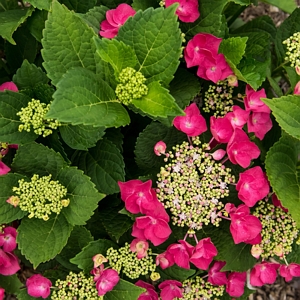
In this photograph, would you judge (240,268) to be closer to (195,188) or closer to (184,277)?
(184,277)

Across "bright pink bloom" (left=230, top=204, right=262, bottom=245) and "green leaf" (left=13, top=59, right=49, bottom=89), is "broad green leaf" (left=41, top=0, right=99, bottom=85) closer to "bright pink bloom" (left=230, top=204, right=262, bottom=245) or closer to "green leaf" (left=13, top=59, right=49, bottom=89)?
"green leaf" (left=13, top=59, right=49, bottom=89)

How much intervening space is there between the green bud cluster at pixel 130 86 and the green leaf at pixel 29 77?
1.17 feet

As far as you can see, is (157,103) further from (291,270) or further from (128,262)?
(291,270)

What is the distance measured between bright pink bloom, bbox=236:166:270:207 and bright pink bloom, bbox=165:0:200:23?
48cm

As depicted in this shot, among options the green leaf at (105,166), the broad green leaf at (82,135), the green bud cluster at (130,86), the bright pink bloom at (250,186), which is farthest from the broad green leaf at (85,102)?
the bright pink bloom at (250,186)

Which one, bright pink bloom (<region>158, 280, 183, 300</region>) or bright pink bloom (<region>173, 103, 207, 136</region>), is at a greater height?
bright pink bloom (<region>173, 103, 207, 136</region>)

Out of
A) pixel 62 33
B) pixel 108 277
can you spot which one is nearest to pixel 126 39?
pixel 62 33

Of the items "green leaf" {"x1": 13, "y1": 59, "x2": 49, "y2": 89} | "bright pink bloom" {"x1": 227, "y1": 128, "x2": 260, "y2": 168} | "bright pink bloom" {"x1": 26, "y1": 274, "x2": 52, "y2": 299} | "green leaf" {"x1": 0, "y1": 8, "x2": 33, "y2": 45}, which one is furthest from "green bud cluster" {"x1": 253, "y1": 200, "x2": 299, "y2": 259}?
"green leaf" {"x1": 0, "y1": 8, "x2": 33, "y2": 45}

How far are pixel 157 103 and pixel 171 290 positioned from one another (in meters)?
0.64

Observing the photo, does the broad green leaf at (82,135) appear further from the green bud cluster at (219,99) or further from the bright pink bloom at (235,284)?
the bright pink bloom at (235,284)

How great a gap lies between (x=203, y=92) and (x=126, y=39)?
1.35ft

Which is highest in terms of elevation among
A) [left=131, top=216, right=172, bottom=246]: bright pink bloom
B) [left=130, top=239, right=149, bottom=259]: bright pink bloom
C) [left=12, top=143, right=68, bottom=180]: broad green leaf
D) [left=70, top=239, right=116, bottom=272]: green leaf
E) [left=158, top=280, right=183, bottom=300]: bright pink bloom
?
[left=12, top=143, right=68, bottom=180]: broad green leaf

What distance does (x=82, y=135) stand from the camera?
1.28 m

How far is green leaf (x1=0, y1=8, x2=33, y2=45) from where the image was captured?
1364 mm
